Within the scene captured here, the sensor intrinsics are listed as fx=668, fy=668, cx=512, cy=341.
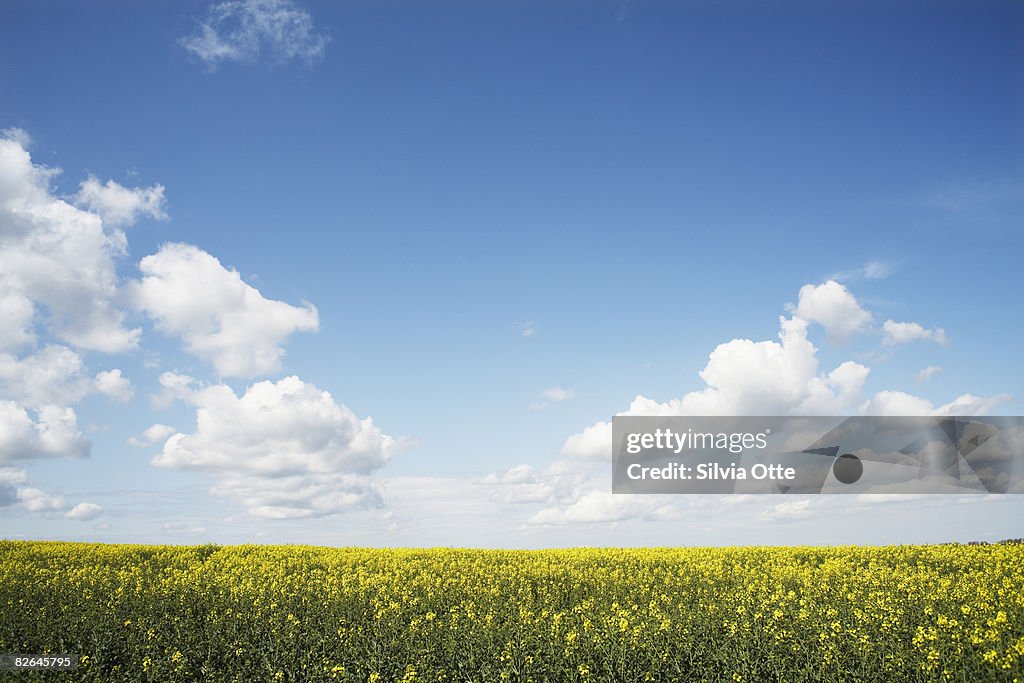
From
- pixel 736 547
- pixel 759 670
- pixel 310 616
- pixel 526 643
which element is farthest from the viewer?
pixel 736 547

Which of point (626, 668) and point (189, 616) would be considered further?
point (189, 616)

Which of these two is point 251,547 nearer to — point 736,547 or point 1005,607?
point 736,547

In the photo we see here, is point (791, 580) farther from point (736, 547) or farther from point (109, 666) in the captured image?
point (109, 666)

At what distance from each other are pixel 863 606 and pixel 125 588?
14140 millimetres

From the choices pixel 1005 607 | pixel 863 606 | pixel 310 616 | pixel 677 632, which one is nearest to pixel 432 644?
pixel 310 616

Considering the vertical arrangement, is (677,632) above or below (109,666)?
above

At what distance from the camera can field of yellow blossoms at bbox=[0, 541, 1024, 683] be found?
30.0 ft

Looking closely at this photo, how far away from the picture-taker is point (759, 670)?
29.5 ft

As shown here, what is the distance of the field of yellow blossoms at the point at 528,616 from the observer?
30.0 ft

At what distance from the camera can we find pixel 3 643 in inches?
448

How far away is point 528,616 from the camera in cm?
1080

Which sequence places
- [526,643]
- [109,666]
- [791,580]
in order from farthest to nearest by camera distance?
[791,580]
[109,666]
[526,643]

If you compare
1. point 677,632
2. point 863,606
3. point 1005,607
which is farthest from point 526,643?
point 1005,607

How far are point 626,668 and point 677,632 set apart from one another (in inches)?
46.3
